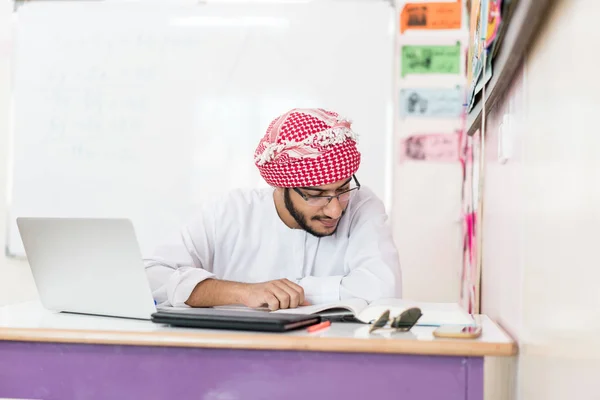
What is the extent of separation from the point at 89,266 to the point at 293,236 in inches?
31.8

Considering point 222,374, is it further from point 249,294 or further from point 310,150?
point 310,150

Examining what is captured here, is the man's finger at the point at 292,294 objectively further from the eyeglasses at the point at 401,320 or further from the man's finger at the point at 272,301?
the eyeglasses at the point at 401,320

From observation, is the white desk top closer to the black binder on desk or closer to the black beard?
the black binder on desk

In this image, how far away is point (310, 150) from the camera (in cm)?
174

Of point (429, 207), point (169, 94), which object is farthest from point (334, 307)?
point (169, 94)

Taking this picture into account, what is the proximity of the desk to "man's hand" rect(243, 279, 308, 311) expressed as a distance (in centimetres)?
23

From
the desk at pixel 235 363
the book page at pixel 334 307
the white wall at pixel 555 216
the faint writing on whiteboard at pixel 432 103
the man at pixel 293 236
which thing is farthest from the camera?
the faint writing on whiteboard at pixel 432 103

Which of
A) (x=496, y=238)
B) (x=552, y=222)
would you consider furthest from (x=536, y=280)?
(x=496, y=238)

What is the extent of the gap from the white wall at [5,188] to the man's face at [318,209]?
5.59ft

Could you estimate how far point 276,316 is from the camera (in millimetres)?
1159

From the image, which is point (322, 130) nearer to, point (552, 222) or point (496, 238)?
point (496, 238)

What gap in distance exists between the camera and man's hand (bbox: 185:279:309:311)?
56.6 inches

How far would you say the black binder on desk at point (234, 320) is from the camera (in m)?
1.13

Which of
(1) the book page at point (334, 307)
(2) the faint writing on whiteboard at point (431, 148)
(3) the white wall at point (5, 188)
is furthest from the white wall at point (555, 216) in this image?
(3) the white wall at point (5, 188)
